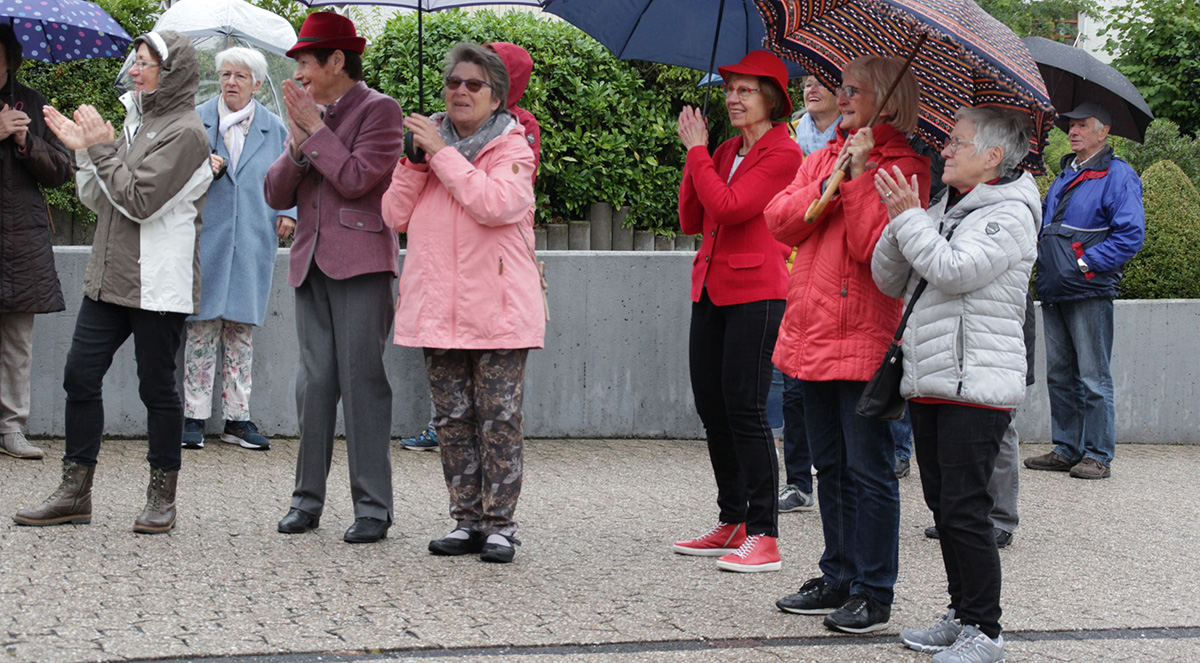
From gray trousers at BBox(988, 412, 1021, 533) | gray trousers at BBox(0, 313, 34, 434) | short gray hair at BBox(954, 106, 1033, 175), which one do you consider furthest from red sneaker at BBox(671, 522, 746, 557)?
gray trousers at BBox(0, 313, 34, 434)

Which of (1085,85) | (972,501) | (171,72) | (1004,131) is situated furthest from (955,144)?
(1085,85)

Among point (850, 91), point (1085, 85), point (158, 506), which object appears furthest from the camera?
point (1085, 85)

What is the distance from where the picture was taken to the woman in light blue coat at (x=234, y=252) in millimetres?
7438

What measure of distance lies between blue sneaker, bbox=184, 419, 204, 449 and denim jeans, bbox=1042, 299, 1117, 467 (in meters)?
5.17

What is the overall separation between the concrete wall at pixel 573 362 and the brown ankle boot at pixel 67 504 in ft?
7.31

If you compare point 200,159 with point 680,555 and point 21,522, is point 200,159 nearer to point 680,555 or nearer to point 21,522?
point 21,522

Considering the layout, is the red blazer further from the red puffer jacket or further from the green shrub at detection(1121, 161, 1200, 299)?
the green shrub at detection(1121, 161, 1200, 299)

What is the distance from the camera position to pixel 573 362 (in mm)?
8281

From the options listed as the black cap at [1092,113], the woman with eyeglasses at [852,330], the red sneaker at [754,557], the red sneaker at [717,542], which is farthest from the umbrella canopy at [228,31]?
the black cap at [1092,113]

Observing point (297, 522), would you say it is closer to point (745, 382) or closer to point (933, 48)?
point (745, 382)

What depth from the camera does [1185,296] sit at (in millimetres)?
9500

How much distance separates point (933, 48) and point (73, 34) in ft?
15.6

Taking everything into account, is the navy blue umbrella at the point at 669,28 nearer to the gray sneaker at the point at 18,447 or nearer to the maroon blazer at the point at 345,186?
the maroon blazer at the point at 345,186

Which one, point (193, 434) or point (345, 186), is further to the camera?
point (193, 434)
